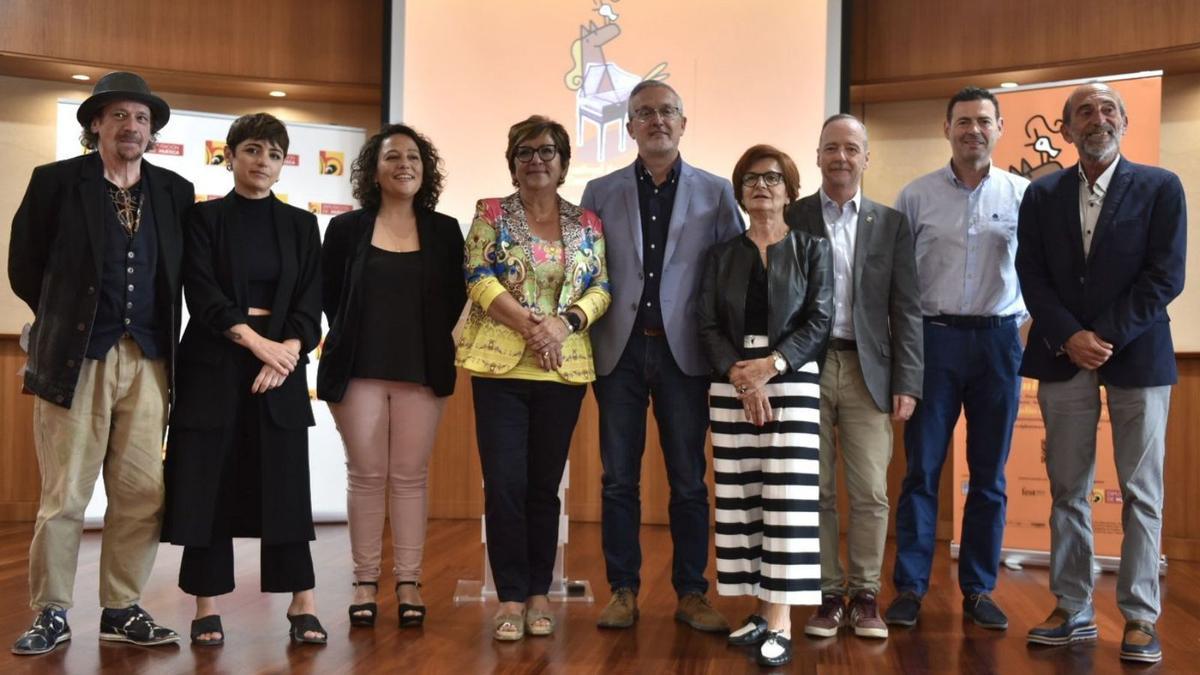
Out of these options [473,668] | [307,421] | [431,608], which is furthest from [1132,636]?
[307,421]

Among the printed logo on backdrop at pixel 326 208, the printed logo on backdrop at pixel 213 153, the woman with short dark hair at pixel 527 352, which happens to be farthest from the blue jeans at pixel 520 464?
the printed logo on backdrop at pixel 213 153

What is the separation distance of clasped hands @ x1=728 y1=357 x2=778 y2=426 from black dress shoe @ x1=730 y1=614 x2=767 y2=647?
2.09ft

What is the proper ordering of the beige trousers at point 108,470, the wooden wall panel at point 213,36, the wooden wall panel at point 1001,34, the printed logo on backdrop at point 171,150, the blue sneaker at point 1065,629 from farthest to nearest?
the wooden wall panel at point 213,36 < the printed logo on backdrop at point 171,150 < the wooden wall panel at point 1001,34 < the blue sneaker at point 1065,629 < the beige trousers at point 108,470

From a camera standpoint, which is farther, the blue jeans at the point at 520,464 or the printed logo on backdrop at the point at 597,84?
the printed logo on backdrop at the point at 597,84

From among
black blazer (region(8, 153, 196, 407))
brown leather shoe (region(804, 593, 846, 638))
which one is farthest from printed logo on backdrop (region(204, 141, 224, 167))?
brown leather shoe (region(804, 593, 846, 638))

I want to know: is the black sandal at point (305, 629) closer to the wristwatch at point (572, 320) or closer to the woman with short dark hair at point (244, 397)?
the woman with short dark hair at point (244, 397)

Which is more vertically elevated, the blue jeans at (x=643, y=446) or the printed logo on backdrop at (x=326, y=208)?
the printed logo on backdrop at (x=326, y=208)

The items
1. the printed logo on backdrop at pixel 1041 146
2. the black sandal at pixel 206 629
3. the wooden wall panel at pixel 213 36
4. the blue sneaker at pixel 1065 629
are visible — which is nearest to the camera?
the black sandal at pixel 206 629

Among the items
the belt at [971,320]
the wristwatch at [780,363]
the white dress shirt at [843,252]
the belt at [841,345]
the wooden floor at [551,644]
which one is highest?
the white dress shirt at [843,252]

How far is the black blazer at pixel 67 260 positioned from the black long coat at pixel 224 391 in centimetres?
7

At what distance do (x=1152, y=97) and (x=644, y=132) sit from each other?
3.01 m

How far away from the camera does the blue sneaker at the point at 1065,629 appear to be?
11.4 ft

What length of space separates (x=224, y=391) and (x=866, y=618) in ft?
6.86

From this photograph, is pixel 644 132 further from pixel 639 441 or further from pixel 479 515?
pixel 479 515
